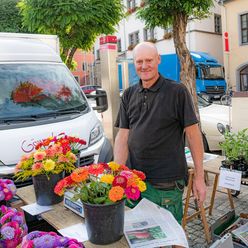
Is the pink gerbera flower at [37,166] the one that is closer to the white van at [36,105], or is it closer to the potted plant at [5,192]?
the potted plant at [5,192]

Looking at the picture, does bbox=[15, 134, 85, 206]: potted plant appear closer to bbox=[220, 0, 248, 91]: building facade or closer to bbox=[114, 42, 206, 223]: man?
bbox=[114, 42, 206, 223]: man

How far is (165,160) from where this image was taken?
2586mm

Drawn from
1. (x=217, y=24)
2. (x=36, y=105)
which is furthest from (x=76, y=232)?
(x=217, y=24)

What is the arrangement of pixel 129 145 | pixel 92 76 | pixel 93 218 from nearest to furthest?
pixel 93 218 → pixel 129 145 → pixel 92 76

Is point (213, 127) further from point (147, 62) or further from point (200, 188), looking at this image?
point (147, 62)

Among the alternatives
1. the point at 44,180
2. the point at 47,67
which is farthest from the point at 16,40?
the point at 44,180

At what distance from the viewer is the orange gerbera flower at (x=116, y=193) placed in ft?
5.48

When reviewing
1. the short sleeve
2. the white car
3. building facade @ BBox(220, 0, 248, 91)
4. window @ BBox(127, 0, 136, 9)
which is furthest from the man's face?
window @ BBox(127, 0, 136, 9)

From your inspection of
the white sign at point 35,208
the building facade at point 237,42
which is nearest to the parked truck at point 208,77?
the building facade at point 237,42

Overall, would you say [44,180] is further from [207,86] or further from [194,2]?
[207,86]

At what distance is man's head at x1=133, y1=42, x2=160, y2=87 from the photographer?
2516mm

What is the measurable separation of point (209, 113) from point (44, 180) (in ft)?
18.2

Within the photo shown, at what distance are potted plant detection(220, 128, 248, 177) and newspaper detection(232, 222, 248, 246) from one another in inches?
19.1

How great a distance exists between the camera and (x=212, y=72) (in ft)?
63.1
